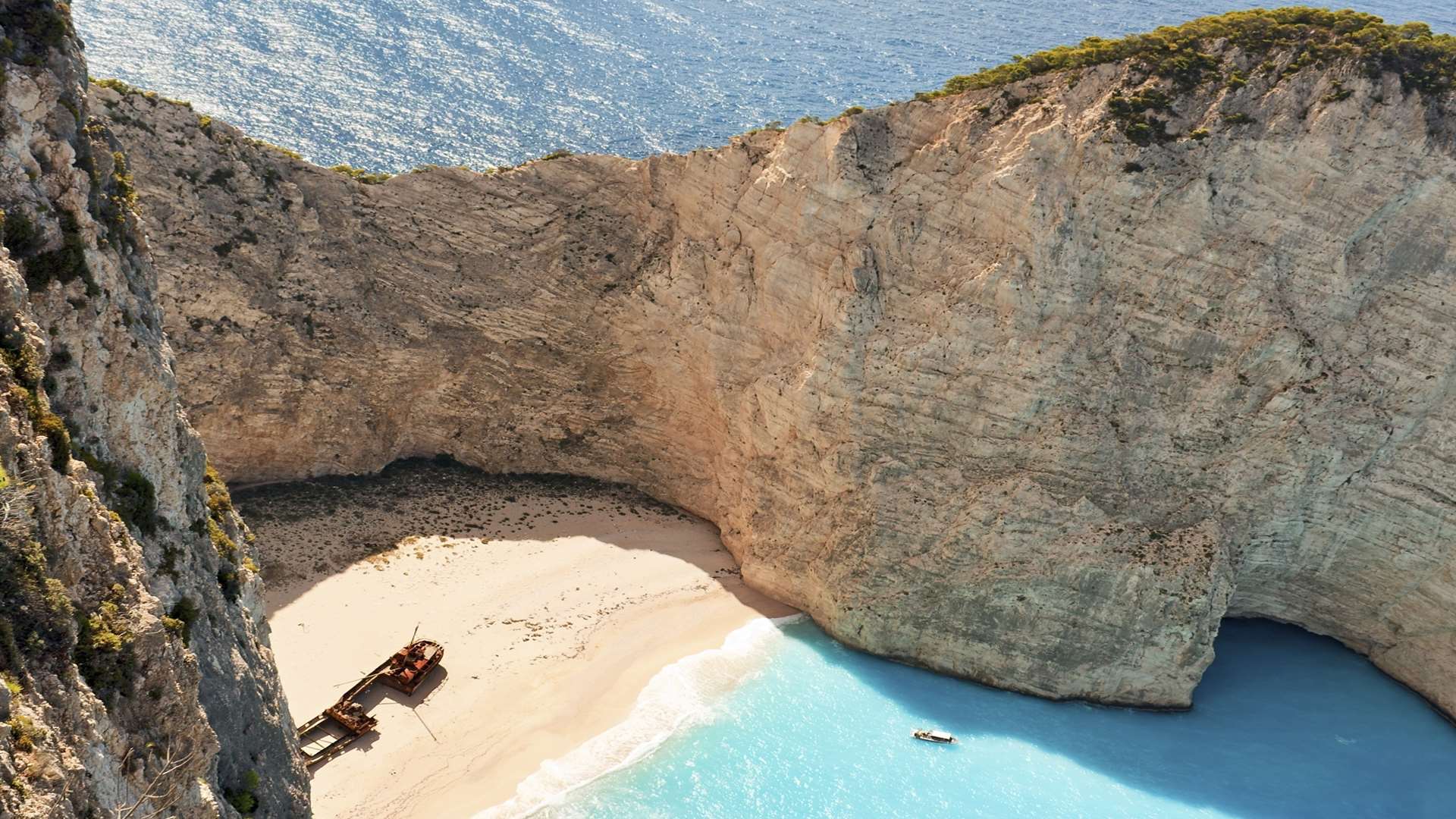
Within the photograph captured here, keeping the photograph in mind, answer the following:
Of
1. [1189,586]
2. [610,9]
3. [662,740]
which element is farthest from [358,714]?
[610,9]

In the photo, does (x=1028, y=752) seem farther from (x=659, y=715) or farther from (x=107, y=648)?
(x=107, y=648)

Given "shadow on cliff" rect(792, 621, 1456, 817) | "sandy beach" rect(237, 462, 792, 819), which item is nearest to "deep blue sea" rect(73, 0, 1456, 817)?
"shadow on cliff" rect(792, 621, 1456, 817)

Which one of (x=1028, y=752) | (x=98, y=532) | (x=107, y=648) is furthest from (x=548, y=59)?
(x=107, y=648)

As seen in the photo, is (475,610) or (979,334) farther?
(475,610)

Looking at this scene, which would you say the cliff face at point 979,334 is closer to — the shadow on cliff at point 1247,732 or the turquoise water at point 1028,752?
the shadow on cliff at point 1247,732

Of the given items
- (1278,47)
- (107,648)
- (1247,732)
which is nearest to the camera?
(107,648)

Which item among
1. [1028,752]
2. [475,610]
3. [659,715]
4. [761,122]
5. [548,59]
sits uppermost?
[548,59]

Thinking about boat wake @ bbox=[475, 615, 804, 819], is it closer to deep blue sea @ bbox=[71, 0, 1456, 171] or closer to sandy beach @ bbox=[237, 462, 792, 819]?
sandy beach @ bbox=[237, 462, 792, 819]
